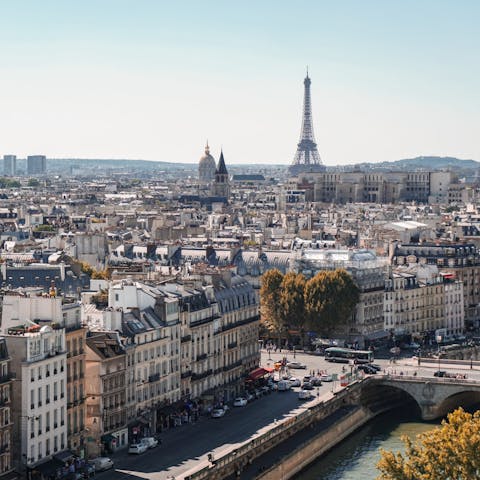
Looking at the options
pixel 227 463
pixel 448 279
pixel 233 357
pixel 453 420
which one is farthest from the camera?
pixel 448 279

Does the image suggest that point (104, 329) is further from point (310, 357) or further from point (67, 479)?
point (310, 357)

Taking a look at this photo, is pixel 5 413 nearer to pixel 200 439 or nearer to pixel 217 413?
pixel 200 439

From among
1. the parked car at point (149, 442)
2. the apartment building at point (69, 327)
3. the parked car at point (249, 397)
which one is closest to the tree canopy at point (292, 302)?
the parked car at point (249, 397)

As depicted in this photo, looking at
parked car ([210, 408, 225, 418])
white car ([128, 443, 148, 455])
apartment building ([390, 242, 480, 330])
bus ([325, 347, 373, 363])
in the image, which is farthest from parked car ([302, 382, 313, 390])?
apartment building ([390, 242, 480, 330])

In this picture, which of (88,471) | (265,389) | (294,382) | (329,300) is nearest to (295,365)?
(294,382)

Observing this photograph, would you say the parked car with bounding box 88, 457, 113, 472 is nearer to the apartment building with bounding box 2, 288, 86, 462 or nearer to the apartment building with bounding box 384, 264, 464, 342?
the apartment building with bounding box 2, 288, 86, 462

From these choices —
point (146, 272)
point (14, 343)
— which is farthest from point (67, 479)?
point (146, 272)
